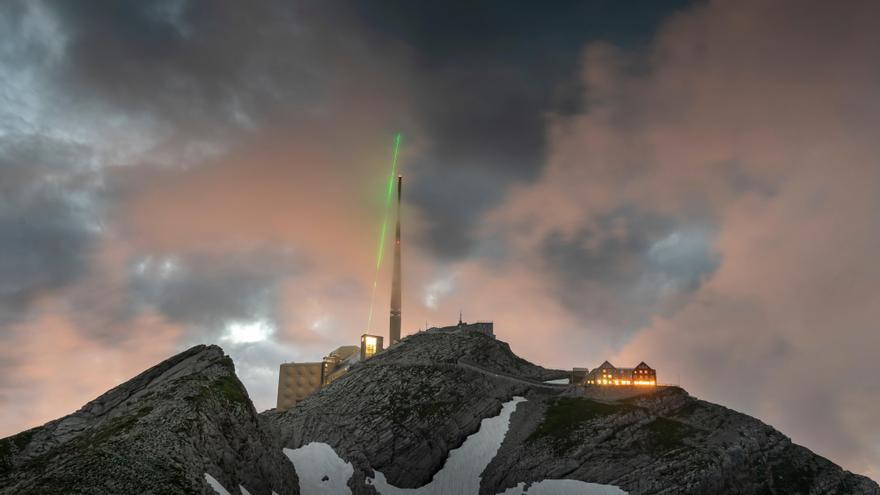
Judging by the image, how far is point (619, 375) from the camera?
179 metres

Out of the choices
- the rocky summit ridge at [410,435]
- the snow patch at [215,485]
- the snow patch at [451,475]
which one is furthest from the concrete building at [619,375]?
the snow patch at [215,485]

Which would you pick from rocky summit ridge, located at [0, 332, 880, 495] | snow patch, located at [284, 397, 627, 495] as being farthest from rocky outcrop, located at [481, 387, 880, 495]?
snow patch, located at [284, 397, 627, 495]

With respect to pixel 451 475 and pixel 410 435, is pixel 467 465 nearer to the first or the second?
pixel 451 475

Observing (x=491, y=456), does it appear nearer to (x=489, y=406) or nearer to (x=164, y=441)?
(x=489, y=406)

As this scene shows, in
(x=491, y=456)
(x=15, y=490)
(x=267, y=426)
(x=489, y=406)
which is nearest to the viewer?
(x=15, y=490)

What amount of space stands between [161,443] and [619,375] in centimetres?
13093

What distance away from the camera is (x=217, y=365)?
360 feet

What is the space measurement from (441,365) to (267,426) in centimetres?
5622

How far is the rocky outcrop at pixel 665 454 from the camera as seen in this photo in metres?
117

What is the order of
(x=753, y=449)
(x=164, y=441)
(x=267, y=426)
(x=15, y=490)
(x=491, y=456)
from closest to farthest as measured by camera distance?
1. (x=15, y=490)
2. (x=164, y=441)
3. (x=267, y=426)
4. (x=753, y=449)
5. (x=491, y=456)

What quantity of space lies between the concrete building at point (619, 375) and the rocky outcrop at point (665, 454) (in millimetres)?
28928

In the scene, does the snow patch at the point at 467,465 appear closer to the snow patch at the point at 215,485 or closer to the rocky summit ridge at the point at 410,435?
the rocky summit ridge at the point at 410,435

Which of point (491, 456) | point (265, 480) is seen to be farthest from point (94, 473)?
point (491, 456)

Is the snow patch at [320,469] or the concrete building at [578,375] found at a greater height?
the concrete building at [578,375]
